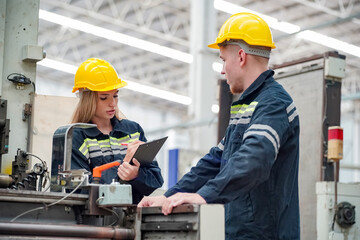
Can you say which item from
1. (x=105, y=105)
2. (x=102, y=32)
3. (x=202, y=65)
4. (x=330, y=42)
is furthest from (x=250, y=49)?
(x=330, y=42)

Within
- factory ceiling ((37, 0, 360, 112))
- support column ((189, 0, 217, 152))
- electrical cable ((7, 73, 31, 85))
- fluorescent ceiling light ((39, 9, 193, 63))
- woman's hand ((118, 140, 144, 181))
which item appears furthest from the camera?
factory ceiling ((37, 0, 360, 112))

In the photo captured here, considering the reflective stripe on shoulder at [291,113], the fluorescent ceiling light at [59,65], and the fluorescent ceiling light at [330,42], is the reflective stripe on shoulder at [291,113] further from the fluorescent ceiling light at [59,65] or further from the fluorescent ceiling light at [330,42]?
the fluorescent ceiling light at [59,65]

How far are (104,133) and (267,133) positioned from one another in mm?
1223

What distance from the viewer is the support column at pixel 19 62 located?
142 inches

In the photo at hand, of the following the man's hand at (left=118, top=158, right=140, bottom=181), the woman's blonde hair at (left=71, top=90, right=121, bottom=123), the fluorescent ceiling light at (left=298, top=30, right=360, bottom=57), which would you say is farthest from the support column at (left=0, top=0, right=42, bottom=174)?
the fluorescent ceiling light at (left=298, top=30, right=360, bottom=57)

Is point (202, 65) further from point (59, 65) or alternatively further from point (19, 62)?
point (59, 65)

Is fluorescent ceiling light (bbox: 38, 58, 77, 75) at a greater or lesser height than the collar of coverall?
greater

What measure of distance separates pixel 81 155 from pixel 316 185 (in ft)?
6.05

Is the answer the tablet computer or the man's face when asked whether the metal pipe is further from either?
the man's face

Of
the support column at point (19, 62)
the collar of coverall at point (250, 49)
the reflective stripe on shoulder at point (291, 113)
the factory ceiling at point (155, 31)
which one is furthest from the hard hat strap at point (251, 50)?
the factory ceiling at point (155, 31)

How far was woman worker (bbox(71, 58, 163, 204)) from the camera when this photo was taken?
118 inches

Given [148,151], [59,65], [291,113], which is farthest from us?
[59,65]

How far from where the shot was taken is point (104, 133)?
3.16 metres

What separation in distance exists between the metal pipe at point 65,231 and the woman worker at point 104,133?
60cm
